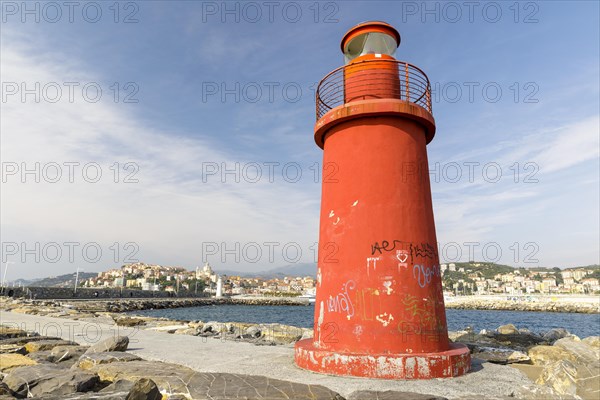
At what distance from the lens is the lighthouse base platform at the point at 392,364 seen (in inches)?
243

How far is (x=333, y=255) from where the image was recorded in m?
7.21

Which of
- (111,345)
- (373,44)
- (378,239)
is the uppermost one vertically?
(373,44)

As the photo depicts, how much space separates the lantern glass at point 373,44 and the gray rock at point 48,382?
24.5 ft

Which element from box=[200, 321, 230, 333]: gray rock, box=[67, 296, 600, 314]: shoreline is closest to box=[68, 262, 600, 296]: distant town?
box=[67, 296, 600, 314]: shoreline

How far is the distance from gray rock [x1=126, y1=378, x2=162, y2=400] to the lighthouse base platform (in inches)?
115

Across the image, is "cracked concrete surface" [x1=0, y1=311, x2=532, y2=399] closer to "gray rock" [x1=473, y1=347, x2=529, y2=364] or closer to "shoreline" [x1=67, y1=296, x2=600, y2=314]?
"gray rock" [x1=473, y1=347, x2=529, y2=364]

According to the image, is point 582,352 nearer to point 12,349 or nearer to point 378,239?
point 378,239

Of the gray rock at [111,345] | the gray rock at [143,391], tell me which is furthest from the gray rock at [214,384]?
the gray rock at [111,345]

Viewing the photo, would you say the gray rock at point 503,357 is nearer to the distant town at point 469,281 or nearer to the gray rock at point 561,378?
the gray rock at point 561,378

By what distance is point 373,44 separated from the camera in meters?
7.91

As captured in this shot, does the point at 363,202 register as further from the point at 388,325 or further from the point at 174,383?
the point at 174,383

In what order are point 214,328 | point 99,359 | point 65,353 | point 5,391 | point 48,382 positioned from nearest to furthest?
point 5,391
point 48,382
point 99,359
point 65,353
point 214,328

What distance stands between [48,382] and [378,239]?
5.47 metres

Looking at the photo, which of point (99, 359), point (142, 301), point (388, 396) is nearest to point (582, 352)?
point (388, 396)
